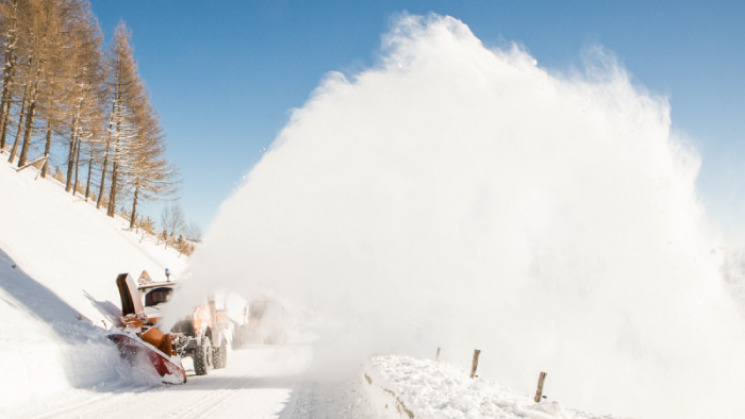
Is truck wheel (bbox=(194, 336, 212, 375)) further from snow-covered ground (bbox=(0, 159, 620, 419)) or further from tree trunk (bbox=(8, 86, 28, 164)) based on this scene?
tree trunk (bbox=(8, 86, 28, 164))

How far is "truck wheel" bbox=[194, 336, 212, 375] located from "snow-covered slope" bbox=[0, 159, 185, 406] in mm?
2047

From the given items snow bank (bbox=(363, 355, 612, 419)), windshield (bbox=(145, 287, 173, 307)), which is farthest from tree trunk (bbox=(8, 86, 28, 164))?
snow bank (bbox=(363, 355, 612, 419))

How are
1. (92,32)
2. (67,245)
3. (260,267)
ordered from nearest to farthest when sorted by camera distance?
(260,267), (67,245), (92,32)

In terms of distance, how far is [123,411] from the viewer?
5766 millimetres

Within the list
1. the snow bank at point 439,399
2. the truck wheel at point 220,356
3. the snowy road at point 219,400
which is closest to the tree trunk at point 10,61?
the truck wheel at point 220,356

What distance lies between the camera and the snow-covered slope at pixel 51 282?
633 cm

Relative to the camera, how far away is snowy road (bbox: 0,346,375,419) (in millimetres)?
5723

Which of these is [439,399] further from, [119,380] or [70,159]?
[70,159]

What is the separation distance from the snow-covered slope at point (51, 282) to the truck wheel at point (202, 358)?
205 cm

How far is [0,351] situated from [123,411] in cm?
196

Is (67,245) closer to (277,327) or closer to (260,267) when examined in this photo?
(260,267)

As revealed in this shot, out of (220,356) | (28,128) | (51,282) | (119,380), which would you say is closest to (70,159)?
(28,128)

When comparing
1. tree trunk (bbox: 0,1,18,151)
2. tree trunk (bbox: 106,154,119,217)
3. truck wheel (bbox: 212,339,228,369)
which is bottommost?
truck wheel (bbox: 212,339,228,369)

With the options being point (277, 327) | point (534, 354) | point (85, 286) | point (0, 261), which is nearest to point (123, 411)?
point (0, 261)
